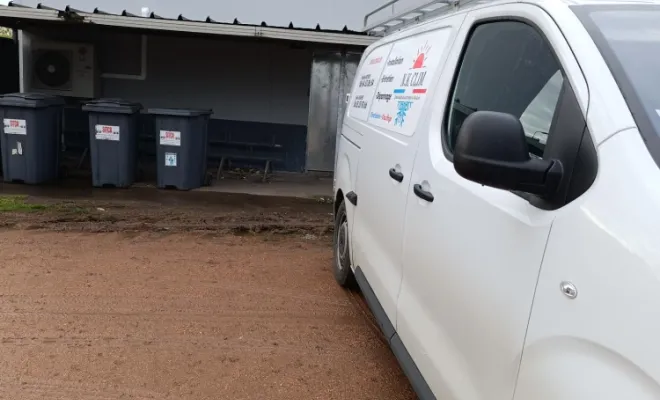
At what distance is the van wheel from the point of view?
17.0 ft

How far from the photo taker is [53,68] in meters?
12.1

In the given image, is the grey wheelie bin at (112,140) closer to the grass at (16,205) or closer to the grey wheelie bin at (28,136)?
the grey wheelie bin at (28,136)

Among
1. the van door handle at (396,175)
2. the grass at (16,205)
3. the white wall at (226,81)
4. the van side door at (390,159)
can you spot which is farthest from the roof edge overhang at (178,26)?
the van door handle at (396,175)

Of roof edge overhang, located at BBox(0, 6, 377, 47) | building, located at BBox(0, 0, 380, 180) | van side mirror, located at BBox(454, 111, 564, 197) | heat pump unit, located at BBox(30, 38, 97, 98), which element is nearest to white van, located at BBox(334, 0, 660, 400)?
van side mirror, located at BBox(454, 111, 564, 197)

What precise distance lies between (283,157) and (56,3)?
17.9 ft

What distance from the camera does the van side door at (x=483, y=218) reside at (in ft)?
6.58

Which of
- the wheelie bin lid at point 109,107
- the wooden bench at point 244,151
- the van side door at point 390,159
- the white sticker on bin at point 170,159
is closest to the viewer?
the van side door at point 390,159

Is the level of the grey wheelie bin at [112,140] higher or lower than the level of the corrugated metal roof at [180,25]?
lower

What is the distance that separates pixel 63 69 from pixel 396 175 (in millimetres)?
10670

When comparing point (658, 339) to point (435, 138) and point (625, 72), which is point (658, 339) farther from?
point (435, 138)

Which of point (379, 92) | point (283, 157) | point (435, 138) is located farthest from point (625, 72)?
point (283, 157)

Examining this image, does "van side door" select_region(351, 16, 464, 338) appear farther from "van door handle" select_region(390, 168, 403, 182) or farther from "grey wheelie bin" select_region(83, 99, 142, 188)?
"grey wheelie bin" select_region(83, 99, 142, 188)

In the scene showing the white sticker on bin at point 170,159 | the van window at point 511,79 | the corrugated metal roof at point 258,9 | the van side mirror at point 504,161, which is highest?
the corrugated metal roof at point 258,9

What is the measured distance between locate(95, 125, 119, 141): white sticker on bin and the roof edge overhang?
1.65 m
